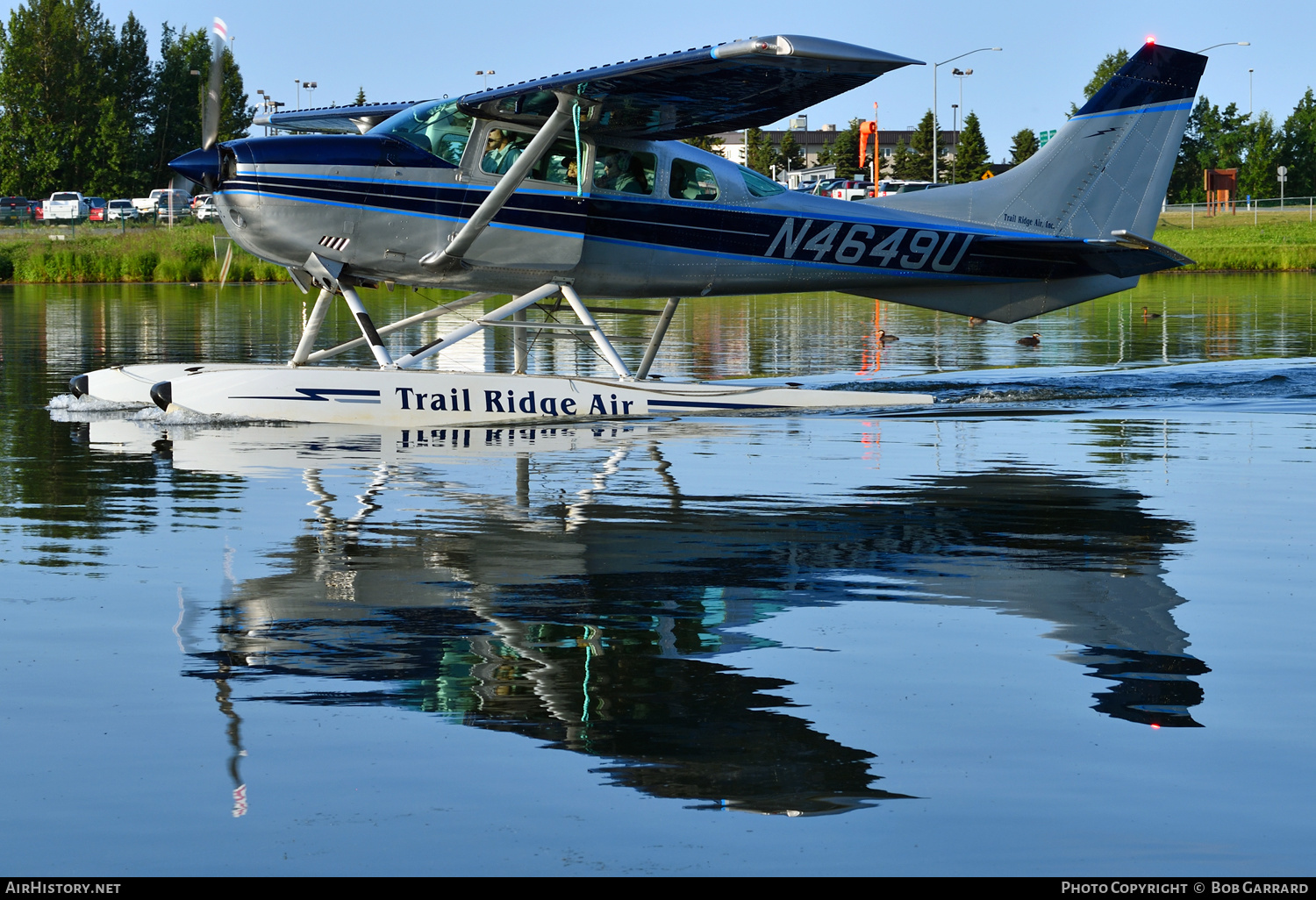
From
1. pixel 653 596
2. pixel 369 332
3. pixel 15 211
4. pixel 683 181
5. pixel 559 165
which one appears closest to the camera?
pixel 653 596

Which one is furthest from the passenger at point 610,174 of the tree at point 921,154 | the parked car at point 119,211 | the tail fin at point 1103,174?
the tree at point 921,154

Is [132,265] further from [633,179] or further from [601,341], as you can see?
[601,341]

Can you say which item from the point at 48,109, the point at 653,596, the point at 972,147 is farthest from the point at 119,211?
the point at 653,596

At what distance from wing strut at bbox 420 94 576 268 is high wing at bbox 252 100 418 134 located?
1.91 m

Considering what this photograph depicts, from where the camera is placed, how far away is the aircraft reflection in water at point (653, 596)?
4.03m

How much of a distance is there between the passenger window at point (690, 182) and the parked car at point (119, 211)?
58868mm

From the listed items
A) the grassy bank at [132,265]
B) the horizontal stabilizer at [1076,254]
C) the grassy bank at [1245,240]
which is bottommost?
the horizontal stabilizer at [1076,254]

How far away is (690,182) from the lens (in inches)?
500

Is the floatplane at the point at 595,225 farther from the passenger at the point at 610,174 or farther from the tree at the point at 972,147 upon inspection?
the tree at the point at 972,147

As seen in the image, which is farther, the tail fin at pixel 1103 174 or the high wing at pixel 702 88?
the tail fin at pixel 1103 174

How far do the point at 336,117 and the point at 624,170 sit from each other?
316cm

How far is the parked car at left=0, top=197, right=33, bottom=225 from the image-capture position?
65500 millimetres

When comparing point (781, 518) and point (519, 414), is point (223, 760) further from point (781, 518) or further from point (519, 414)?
point (519, 414)
